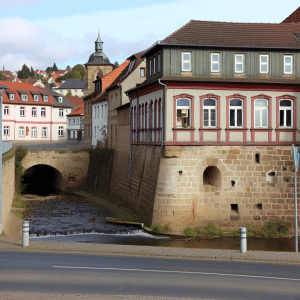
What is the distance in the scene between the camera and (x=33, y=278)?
12992 millimetres

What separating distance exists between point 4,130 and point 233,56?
54335mm

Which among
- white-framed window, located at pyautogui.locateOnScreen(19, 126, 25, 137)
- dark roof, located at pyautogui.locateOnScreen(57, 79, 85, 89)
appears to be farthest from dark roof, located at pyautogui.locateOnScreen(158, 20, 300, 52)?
dark roof, located at pyautogui.locateOnScreen(57, 79, 85, 89)

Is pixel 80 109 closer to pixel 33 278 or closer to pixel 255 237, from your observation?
pixel 255 237

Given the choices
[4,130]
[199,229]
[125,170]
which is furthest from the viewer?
[4,130]

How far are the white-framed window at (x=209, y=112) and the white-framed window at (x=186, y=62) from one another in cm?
186

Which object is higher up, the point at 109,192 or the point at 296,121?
A: the point at 296,121

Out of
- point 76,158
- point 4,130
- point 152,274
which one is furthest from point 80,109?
point 152,274

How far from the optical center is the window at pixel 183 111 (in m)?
27.7

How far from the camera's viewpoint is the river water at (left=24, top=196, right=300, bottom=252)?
2523 centimetres

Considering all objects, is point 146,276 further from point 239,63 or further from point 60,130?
point 60,130

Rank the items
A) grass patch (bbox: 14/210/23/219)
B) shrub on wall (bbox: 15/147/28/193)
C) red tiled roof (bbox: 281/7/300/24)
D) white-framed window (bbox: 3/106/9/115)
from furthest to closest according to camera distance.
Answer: white-framed window (bbox: 3/106/9/115) → shrub on wall (bbox: 15/147/28/193) → red tiled roof (bbox: 281/7/300/24) → grass patch (bbox: 14/210/23/219)

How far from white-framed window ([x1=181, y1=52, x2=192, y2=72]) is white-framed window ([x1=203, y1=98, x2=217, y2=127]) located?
186cm

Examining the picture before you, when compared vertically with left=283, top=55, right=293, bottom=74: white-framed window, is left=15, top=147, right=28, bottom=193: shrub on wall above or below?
below

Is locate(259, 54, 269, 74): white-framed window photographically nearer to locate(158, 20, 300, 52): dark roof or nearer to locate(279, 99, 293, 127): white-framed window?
locate(158, 20, 300, 52): dark roof
